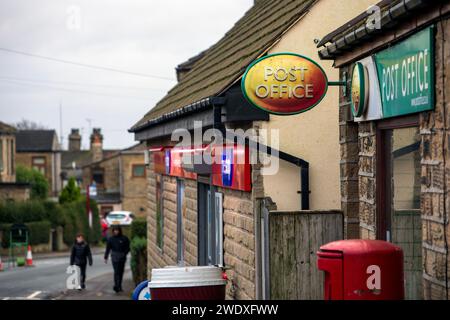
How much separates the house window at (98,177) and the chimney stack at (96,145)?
379 inches

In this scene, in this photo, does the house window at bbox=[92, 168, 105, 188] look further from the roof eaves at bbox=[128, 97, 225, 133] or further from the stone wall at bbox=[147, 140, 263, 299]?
the stone wall at bbox=[147, 140, 263, 299]

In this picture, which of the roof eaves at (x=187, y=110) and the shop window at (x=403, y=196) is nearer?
the shop window at (x=403, y=196)

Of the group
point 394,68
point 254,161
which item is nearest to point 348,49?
point 394,68

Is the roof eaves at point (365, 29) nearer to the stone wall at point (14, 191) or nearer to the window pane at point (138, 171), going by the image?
the stone wall at point (14, 191)

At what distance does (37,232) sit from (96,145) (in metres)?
41.6

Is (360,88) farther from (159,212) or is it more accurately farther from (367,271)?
(159,212)

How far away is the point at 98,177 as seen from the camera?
79.9m

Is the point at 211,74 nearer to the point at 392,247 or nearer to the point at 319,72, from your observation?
the point at 319,72

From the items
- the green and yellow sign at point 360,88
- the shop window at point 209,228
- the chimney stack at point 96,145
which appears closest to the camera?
the green and yellow sign at point 360,88

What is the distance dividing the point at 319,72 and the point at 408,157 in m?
1.77

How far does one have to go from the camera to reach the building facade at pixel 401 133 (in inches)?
238

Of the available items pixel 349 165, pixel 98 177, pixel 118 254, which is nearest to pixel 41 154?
pixel 98 177

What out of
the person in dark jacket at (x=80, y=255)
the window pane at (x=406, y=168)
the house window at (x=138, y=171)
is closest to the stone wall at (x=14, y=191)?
the house window at (x=138, y=171)

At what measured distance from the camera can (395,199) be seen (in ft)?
24.5
